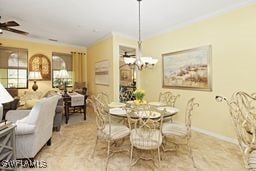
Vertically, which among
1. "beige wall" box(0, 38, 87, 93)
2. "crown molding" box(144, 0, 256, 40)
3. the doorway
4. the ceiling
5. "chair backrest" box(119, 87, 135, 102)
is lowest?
"chair backrest" box(119, 87, 135, 102)

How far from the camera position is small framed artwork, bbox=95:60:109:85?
18.6ft

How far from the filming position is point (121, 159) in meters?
2.68

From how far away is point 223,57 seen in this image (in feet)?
11.3

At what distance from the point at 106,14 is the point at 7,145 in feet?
10.1

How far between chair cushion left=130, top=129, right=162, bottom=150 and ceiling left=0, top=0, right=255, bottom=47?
2.38 m

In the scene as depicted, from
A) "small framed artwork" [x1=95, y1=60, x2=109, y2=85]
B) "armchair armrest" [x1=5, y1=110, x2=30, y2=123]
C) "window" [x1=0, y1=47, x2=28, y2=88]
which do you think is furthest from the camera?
"window" [x1=0, y1=47, x2=28, y2=88]

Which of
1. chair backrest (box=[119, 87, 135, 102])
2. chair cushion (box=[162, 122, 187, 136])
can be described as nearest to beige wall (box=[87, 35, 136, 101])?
chair backrest (box=[119, 87, 135, 102])

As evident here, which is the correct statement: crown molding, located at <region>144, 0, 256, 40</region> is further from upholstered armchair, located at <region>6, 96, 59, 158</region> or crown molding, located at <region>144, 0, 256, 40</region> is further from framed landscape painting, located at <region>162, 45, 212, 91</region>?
upholstered armchair, located at <region>6, 96, 59, 158</region>

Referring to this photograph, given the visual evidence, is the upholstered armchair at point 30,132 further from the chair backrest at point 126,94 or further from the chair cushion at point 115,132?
the chair backrest at point 126,94

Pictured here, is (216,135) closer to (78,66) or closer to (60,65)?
(78,66)

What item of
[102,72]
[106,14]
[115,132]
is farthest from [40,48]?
[115,132]

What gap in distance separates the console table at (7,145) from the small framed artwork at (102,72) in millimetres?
3707

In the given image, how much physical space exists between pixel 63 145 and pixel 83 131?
0.88 m

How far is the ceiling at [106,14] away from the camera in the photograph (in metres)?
3.27
